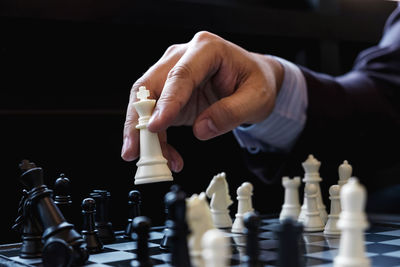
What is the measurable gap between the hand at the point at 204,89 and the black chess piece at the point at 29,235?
340 millimetres

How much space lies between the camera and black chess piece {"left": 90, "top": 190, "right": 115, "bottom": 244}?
5.63 ft

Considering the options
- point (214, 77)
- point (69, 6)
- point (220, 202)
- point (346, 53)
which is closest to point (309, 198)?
point (220, 202)

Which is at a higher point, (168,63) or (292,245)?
(168,63)

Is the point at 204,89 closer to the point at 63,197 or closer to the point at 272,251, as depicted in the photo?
the point at 63,197

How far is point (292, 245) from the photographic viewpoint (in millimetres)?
987

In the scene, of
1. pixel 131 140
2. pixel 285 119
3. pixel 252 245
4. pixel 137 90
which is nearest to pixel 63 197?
pixel 131 140

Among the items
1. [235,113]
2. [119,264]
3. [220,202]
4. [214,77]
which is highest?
[214,77]

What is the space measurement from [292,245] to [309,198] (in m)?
0.80

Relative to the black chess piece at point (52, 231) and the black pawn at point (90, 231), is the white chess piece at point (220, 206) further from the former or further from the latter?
the black chess piece at point (52, 231)

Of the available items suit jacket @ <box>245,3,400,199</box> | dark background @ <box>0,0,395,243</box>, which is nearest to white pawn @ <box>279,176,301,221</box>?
suit jacket @ <box>245,3,400,199</box>

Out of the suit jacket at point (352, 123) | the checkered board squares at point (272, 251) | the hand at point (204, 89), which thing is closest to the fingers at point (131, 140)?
the hand at point (204, 89)

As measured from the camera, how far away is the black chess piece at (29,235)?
58.4 inches

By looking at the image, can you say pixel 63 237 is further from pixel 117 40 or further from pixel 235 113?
pixel 117 40

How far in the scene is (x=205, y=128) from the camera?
1.64 m
